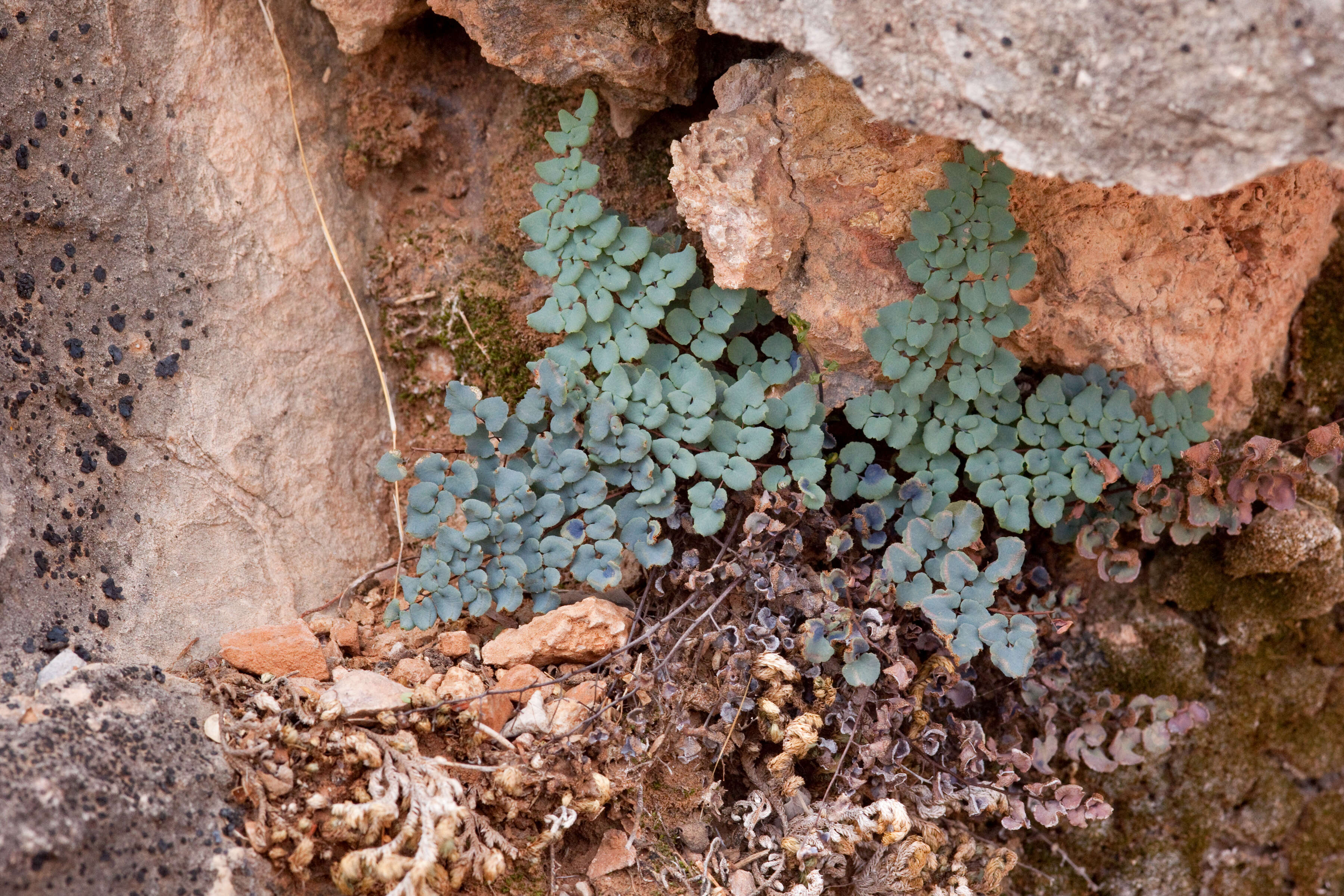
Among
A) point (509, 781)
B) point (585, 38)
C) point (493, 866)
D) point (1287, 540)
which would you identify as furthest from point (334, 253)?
point (1287, 540)

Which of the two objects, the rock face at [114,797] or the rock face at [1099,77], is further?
the rock face at [114,797]

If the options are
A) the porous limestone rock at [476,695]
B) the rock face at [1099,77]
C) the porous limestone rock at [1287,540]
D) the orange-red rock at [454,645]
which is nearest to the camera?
the rock face at [1099,77]

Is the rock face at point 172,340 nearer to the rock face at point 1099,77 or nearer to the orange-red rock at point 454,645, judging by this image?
the orange-red rock at point 454,645

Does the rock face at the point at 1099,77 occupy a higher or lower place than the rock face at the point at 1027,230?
higher

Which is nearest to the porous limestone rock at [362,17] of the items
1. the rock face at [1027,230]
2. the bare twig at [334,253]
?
the bare twig at [334,253]

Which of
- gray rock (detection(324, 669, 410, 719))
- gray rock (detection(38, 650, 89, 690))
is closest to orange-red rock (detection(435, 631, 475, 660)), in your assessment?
gray rock (detection(324, 669, 410, 719))

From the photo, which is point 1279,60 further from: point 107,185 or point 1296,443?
point 107,185
